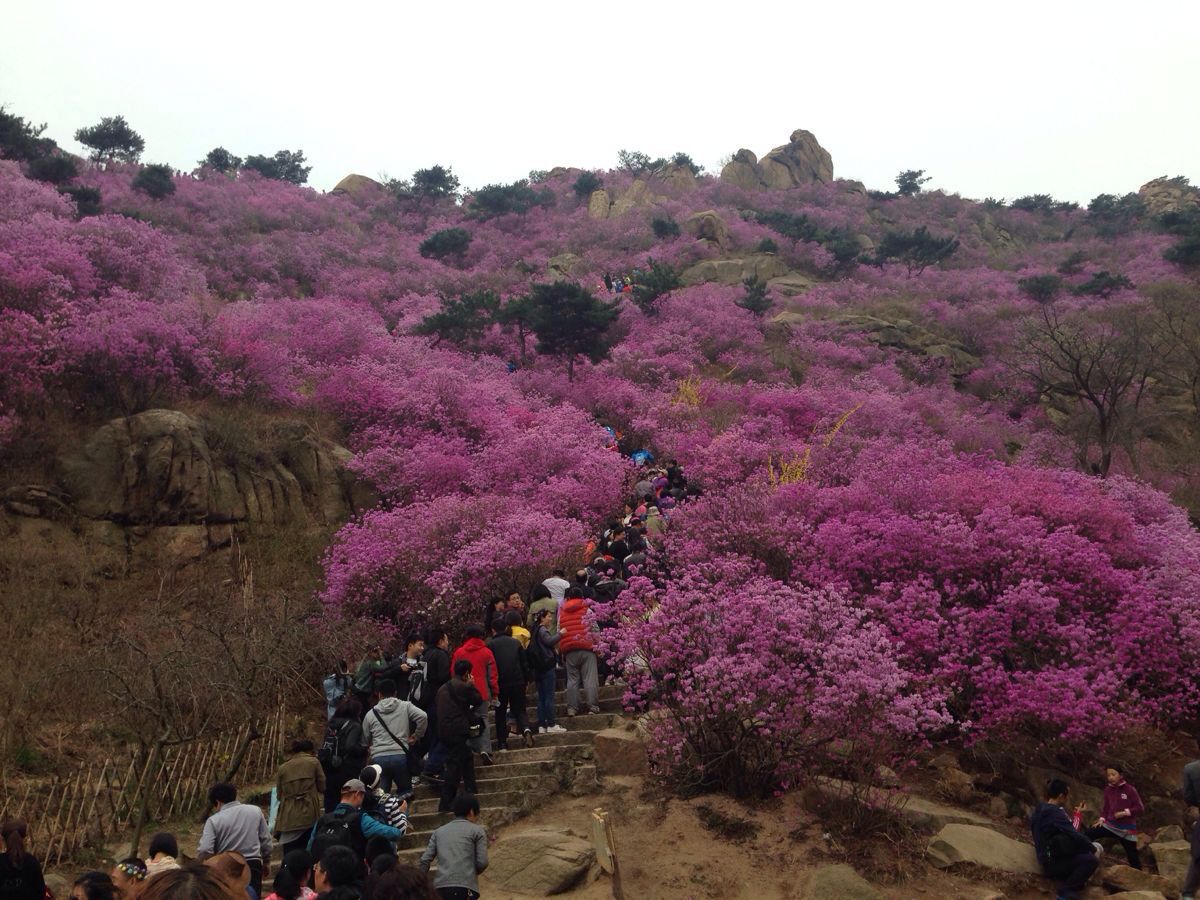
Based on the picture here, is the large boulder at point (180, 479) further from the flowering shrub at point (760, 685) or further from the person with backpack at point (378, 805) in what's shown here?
the person with backpack at point (378, 805)

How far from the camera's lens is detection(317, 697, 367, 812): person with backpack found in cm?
773

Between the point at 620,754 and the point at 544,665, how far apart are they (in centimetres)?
125

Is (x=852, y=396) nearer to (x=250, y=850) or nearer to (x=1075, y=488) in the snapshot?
(x=1075, y=488)

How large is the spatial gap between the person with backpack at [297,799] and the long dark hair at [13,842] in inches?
80.6

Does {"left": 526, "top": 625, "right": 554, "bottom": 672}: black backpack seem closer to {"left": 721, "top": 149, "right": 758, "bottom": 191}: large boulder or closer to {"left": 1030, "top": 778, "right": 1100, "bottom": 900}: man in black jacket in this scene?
{"left": 1030, "top": 778, "right": 1100, "bottom": 900}: man in black jacket

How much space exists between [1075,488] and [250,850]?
1281 cm

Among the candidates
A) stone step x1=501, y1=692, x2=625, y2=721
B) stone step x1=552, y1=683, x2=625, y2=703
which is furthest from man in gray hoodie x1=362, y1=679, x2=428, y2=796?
stone step x1=552, y1=683, x2=625, y2=703

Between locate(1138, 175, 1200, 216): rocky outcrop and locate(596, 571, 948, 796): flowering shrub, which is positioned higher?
locate(1138, 175, 1200, 216): rocky outcrop

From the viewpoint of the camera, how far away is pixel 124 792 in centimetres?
941

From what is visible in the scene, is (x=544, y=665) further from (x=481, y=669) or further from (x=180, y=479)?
(x=180, y=479)

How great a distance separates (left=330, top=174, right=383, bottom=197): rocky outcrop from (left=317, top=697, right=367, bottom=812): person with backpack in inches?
2147

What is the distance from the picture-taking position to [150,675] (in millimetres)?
10977

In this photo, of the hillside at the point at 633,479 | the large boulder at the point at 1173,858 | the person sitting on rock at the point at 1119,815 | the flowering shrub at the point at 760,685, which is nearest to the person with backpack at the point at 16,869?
the hillside at the point at 633,479

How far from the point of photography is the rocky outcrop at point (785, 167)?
215 feet
